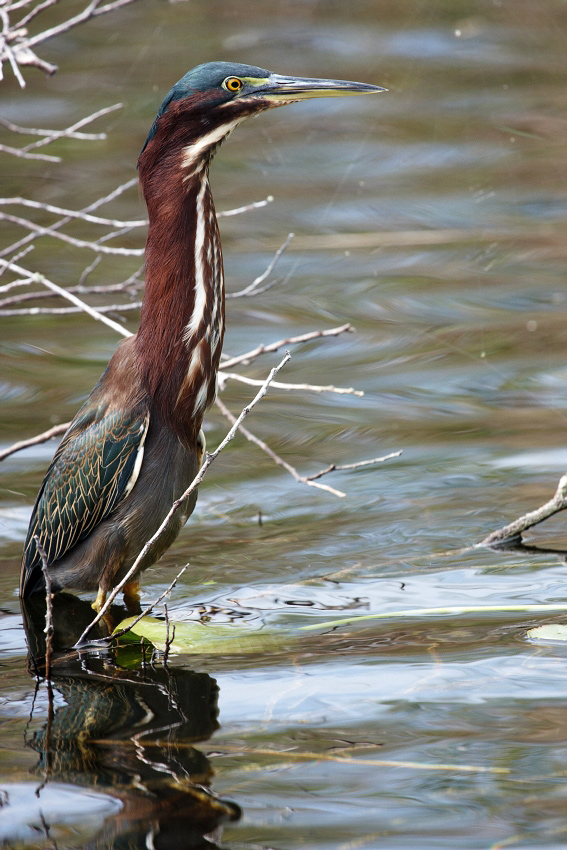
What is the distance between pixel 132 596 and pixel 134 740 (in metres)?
1.04

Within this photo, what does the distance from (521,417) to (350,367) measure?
110 centimetres

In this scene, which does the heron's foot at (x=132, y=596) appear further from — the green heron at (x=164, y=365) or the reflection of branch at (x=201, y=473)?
the reflection of branch at (x=201, y=473)

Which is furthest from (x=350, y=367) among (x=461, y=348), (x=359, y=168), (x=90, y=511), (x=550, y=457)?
(x=359, y=168)

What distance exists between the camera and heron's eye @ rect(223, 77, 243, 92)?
3.84 meters

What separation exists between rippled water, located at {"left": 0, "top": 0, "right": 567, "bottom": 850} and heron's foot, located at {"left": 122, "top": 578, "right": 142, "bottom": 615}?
0.06 metres

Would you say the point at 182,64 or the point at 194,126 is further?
the point at 182,64

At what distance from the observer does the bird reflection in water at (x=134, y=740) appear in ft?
9.95

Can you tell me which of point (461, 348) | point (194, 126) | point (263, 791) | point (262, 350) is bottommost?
point (461, 348)

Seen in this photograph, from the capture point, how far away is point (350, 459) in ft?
18.1

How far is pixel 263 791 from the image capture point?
3.15 metres

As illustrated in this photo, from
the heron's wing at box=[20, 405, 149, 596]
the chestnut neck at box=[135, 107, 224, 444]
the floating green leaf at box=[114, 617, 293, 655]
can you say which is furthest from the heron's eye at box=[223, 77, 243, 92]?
the floating green leaf at box=[114, 617, 293, 655]

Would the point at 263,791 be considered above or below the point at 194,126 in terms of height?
below

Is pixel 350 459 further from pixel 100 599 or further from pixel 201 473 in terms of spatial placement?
pixel 201 473

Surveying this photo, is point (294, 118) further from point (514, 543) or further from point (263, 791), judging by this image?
point (263, 791)
